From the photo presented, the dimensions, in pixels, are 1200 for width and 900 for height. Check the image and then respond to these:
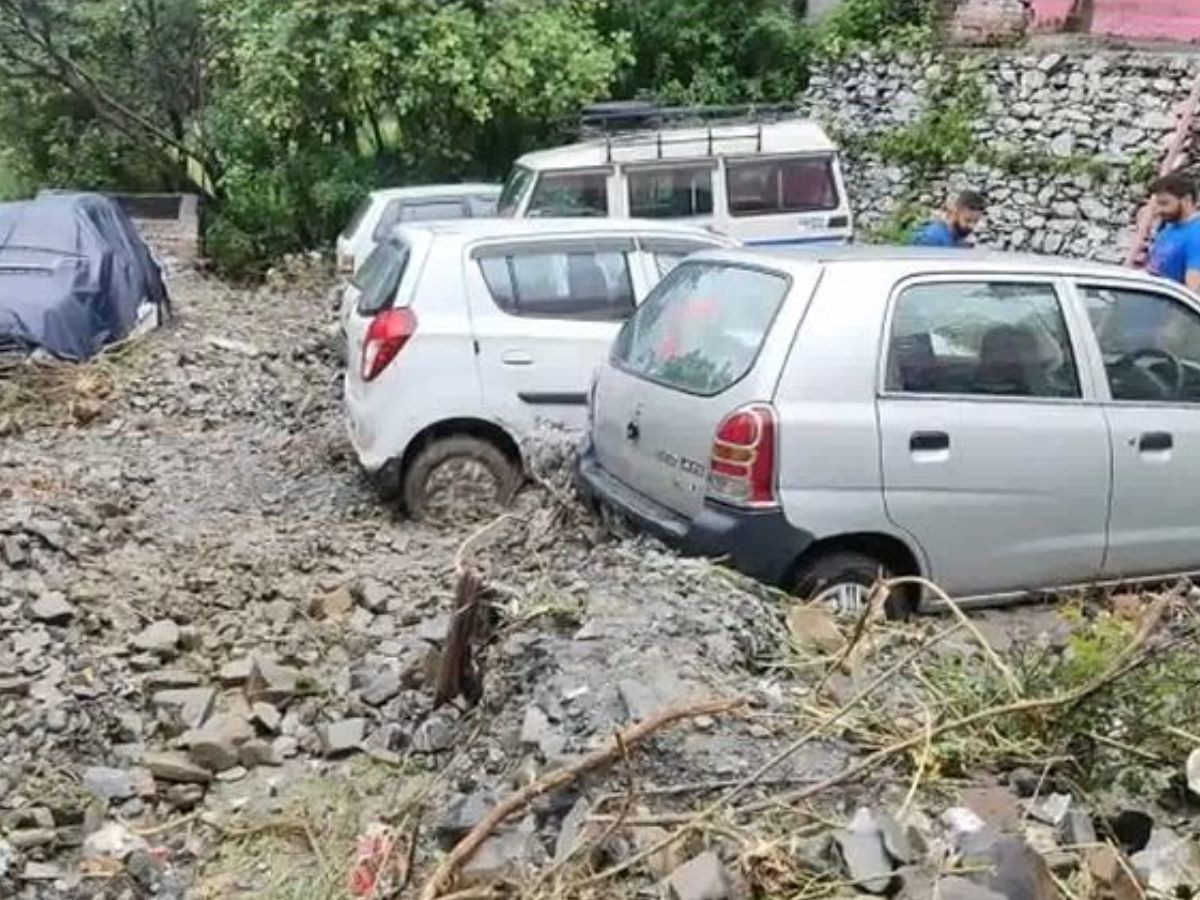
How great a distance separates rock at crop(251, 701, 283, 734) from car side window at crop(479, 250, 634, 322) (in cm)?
301

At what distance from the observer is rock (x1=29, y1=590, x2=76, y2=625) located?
679 centimetres

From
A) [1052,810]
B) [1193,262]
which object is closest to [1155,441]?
[1193,262]

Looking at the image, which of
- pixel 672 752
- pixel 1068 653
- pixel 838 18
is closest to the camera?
pixel 672 752

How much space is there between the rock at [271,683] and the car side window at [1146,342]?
11.1 ft

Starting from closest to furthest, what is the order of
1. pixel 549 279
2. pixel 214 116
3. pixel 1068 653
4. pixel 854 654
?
pixel 1068 653, pixel 854 654, pixel 549 279, pixel 214 116

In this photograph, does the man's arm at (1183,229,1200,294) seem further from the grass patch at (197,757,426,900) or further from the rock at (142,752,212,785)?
the rock at (142,752,212,785)

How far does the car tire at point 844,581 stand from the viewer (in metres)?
5.98

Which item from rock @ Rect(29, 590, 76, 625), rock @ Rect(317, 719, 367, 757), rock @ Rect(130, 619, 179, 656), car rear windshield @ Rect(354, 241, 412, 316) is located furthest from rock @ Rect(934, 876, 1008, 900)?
car rear windshield @ Rect(354, 241, 412, 316)

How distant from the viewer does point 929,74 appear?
18.2 metres

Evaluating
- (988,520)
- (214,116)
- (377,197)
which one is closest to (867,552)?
(988,520)

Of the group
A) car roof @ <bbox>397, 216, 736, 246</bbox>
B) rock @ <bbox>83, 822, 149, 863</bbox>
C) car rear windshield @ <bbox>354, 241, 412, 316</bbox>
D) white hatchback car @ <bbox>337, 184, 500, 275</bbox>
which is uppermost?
car roof @ <bbox>397, 216, 736, 246</bbox>

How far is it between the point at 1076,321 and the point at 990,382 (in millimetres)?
471

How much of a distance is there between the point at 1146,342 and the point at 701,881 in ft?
12.6

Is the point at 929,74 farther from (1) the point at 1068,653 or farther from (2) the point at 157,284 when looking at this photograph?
(1) the point at 1068,653
